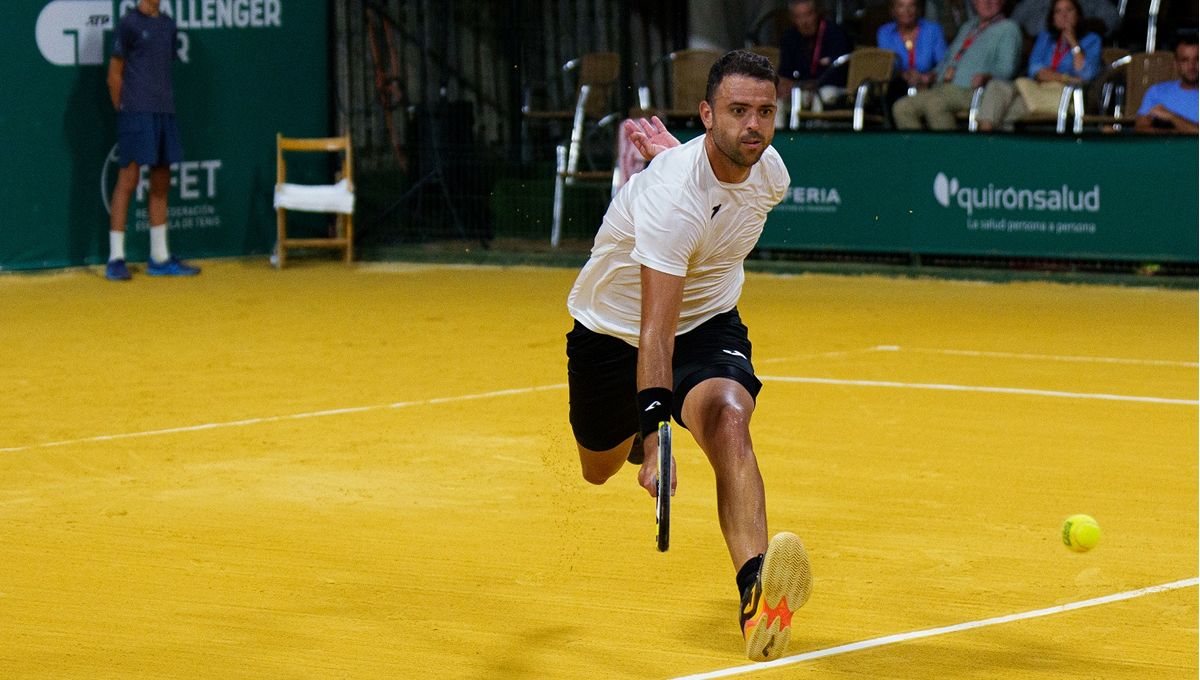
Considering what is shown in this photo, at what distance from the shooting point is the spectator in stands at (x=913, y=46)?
16.2 meters

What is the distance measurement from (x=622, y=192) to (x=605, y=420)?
839 millimetres

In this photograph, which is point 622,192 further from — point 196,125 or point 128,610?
point 196,125

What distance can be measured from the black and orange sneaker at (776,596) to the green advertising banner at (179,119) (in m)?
12.4

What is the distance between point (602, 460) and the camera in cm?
660

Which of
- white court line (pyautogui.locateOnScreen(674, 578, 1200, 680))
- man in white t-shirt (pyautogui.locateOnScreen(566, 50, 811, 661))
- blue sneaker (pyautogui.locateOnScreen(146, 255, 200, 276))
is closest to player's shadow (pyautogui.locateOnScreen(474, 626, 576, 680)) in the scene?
white court line (pyautogui.locateOnScreen(674, 578, 1200, 680))

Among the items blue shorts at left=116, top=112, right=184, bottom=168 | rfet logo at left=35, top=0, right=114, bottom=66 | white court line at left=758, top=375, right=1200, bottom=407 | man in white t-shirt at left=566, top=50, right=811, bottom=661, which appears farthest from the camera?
rfet logo at left=35, top=0, right=114, bottom=66

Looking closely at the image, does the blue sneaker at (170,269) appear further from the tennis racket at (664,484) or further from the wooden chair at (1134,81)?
the tennis racket at (664,484)

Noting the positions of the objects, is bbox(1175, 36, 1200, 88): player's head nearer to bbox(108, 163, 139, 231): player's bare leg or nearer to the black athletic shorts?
bbox(108, 163, 139, 231): player's bare leg

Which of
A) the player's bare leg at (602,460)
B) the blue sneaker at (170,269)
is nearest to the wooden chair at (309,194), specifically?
the blue sneaker at (170,269)

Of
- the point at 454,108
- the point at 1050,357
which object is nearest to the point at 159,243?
the point at 454,108

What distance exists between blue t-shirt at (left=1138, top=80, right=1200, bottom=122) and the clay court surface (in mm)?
2230

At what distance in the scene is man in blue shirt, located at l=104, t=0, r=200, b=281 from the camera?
1572cm

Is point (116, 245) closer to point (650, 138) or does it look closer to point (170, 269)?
point (170, 269)

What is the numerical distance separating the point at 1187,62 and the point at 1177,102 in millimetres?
405
